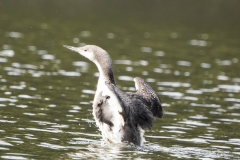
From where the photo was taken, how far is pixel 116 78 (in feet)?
78.5

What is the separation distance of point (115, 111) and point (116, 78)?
9324mm

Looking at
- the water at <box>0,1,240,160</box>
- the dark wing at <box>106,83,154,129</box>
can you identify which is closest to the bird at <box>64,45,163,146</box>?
the dark wing at <box>106,83,154,129</box>

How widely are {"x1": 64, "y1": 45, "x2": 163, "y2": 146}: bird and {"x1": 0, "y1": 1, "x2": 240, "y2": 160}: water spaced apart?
1.01ft

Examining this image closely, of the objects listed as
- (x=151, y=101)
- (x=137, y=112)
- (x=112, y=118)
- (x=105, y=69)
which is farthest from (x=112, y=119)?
(x=151, y=101)

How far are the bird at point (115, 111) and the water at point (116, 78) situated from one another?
31 cm

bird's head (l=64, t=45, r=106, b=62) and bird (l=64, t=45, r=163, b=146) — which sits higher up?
bird's head (l=64, t=45, r=106, b=62)

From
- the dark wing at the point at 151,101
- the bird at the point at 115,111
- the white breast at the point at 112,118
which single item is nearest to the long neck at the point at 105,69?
the bird at the point at 115,111

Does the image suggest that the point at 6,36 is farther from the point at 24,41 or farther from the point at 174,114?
the point at 174,114

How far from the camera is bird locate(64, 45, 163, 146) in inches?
568

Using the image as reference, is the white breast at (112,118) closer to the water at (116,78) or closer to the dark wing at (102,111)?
the dark wing at (102,111)

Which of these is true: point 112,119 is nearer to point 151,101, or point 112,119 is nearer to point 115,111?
point 115,111

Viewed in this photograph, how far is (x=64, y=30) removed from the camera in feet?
114

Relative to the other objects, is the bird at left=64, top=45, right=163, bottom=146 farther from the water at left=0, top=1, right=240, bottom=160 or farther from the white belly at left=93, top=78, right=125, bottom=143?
the water at left=0, top=1, right=240, bottom=160

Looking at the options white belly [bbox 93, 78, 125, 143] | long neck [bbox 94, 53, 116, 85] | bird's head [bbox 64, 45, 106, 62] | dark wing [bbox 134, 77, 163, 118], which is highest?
bird's head [bbox 64, 45, 106, 62]
